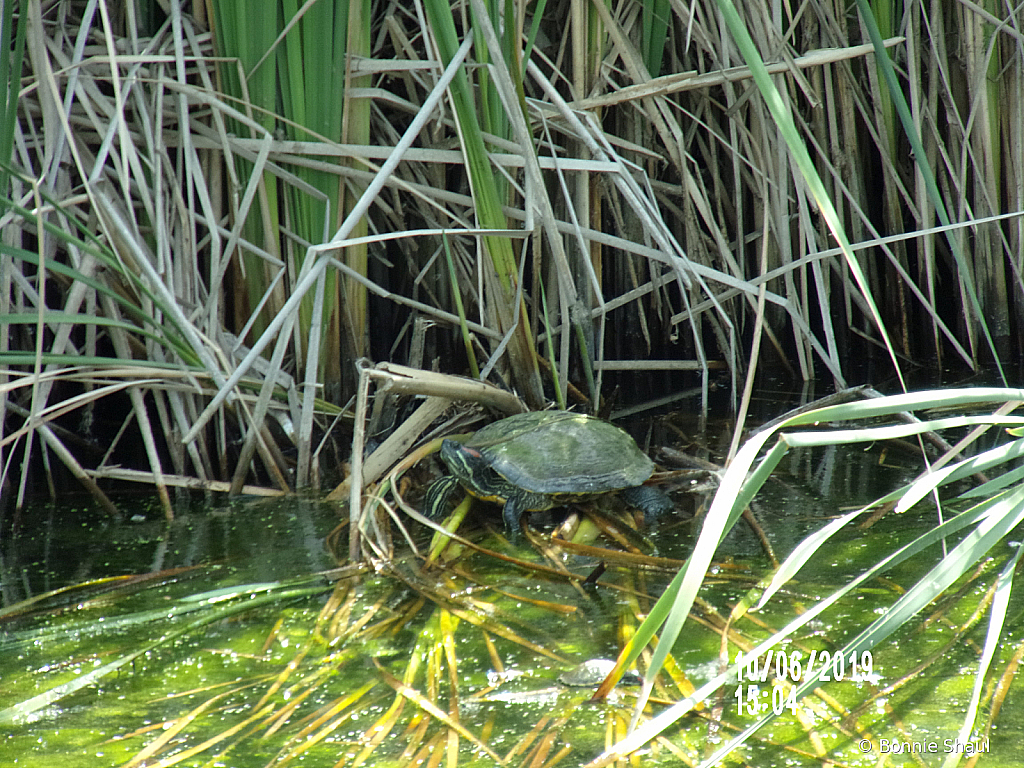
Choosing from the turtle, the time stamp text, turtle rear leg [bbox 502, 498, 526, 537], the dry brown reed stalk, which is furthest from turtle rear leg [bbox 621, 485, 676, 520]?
the time stamp text

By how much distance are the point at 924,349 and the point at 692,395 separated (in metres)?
0.81

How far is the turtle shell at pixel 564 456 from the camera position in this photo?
5.89 ft

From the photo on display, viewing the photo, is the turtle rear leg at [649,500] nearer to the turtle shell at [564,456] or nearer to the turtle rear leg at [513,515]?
the turtle shell at [564,456]

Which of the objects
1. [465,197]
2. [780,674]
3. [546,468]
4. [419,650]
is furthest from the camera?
[465,197]

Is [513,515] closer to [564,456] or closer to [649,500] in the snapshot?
[564,456]

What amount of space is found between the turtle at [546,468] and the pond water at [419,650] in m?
A: 0.09

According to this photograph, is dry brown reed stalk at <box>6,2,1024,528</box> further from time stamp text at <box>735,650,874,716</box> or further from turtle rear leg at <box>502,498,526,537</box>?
time stamp text at <box>735,650,874,716</box>

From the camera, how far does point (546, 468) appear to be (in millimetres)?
1797

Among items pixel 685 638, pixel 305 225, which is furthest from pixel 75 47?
pixel 685 638

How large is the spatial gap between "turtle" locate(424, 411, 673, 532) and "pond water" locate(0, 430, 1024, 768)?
0.30 ft

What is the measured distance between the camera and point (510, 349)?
2146 millimetres

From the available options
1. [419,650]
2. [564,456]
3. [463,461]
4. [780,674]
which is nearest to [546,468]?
[564,456]

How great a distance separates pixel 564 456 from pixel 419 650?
0.59m

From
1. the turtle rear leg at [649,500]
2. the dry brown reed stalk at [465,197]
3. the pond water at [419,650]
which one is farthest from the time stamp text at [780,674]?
the dry brown reed stalk at [465,197]
